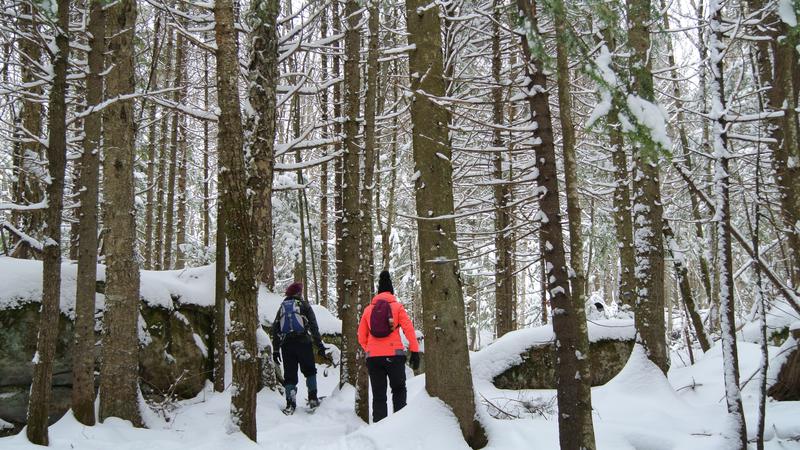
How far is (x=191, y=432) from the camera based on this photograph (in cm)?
681

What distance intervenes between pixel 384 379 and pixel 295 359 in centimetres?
191

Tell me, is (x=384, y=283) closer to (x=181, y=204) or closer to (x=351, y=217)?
(x=351, y=217)

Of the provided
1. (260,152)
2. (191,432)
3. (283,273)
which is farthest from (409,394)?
(283,273)

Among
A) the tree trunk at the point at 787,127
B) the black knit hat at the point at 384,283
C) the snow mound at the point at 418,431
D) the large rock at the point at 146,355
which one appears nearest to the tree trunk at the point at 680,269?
Answer: the tree trunk at the point at 787,127

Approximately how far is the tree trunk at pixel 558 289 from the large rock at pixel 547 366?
487cm

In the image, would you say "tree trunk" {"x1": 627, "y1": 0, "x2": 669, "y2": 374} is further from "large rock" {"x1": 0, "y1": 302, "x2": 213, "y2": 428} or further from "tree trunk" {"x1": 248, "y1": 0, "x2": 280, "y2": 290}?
"large rock" {"x1": 0, "y1": 302, "x2": 213, "y2": 428}

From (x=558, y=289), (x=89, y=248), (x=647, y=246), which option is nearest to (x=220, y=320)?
(x=89, y=248)

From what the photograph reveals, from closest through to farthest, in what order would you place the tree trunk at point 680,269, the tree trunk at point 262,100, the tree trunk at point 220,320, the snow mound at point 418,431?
the snow mound at point 418,431 < the tree trunk at point 262,100 < the tree trunk at point 220,320 < the tree trunk at point 680,269

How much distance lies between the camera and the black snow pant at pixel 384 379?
285 inches

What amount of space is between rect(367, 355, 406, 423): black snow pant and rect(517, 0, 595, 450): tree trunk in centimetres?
313

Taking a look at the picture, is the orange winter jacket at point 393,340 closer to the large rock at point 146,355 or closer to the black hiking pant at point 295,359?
the black hiking pant at point 295,359

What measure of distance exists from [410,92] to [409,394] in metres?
5.03

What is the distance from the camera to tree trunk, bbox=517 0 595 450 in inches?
171

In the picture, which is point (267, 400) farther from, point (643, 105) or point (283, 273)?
point (283, 273)
